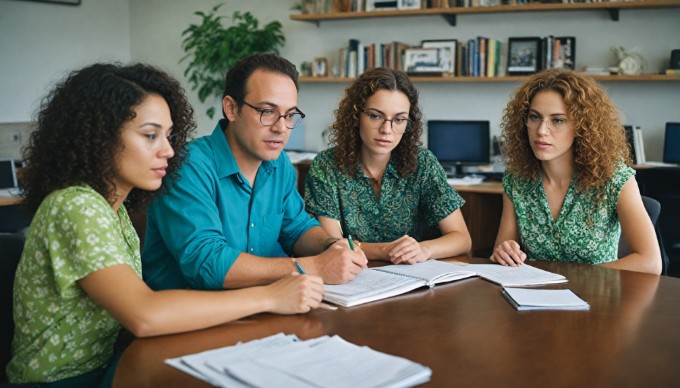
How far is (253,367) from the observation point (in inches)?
44.6

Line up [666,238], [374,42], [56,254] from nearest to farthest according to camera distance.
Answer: [56,254]
[666,238]
[374,42]

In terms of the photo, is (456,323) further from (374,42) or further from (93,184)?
(374,42)

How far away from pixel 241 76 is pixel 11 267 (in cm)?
81

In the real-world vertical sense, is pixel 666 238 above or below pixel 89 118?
below

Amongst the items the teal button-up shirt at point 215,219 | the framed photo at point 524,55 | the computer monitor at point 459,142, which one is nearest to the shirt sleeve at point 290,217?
the teal button-up shirt at point 215,219

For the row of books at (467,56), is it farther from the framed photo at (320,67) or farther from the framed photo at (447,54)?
the framed photo at (320,67)

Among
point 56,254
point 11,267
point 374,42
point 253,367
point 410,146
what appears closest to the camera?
point 253,367

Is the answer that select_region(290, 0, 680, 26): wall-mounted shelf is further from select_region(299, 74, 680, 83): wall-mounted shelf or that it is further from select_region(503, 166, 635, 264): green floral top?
select_region(503, 166, 635, 264): green floral top

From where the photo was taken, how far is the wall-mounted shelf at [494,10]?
14.8ft

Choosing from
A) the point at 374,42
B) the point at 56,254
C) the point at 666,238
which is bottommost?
the point at 666,238

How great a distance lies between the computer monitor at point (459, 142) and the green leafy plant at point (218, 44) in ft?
5.25

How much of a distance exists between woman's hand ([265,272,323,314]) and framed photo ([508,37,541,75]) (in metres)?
3.77

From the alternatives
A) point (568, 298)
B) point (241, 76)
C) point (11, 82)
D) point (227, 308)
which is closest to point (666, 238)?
point (568, 298)

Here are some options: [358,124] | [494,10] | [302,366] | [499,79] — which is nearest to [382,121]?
[358,124]
